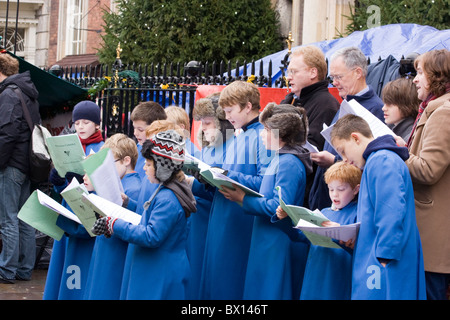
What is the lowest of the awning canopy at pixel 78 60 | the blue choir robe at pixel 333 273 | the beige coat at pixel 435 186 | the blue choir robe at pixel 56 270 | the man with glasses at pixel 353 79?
the blue choir robe at pixel 56 270

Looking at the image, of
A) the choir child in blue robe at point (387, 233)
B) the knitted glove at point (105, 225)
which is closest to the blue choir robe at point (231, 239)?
the knitted glove at point (105, 225)

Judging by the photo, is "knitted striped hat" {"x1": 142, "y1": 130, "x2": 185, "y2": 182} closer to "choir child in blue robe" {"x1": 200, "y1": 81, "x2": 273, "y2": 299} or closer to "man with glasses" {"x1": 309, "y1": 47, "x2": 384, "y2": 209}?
"choir child in blue robe" {"x1": 200, "y1": 81, "x2": 273, "y2": 299}

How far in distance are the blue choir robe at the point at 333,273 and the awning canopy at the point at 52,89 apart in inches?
211

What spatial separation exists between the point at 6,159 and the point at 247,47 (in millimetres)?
7905

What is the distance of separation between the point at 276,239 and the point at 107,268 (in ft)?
3.77

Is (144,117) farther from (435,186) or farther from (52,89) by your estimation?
(52,89)

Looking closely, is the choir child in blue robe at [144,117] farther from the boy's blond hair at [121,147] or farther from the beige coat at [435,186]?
the beige coat at [435,186]

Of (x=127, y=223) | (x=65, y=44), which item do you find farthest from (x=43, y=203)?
(x=65, y=44)

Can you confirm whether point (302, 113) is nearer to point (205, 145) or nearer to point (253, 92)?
point (253, 92)

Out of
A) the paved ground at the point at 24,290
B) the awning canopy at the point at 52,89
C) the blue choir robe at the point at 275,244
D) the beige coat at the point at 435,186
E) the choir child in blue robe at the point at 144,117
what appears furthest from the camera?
the awning canopy at the point at 52,89

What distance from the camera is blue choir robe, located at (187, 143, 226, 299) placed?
5.76 m

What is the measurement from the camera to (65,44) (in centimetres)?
2673

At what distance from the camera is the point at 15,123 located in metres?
7.66

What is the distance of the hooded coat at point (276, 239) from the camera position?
482 cm
